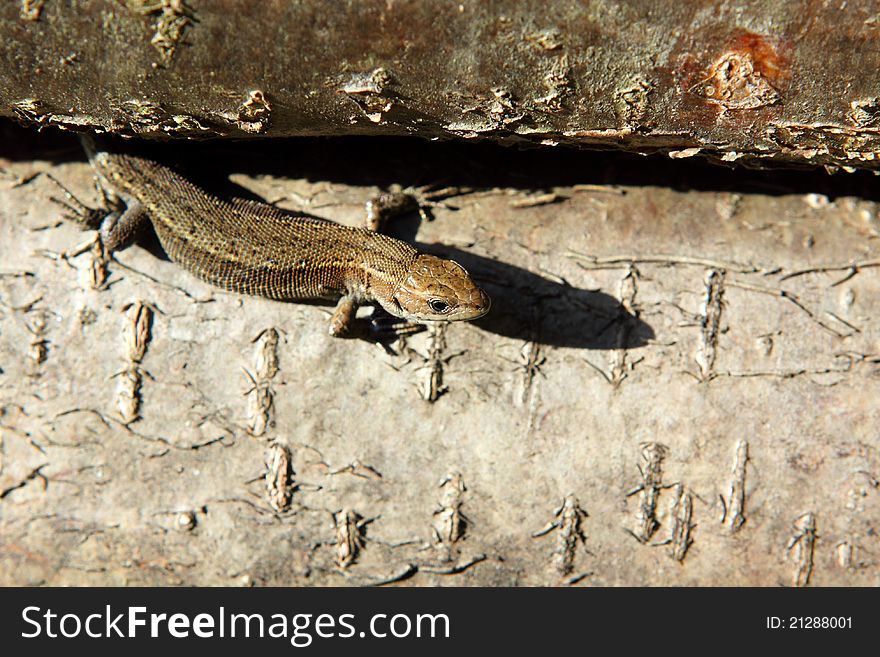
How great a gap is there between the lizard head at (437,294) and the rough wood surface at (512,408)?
0.15 metres

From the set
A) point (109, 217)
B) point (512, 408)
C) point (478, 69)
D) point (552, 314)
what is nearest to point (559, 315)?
point (552, 314)

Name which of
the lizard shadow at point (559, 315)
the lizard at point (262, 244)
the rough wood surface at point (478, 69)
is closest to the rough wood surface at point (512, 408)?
the lizard shadow at point (559, 315)

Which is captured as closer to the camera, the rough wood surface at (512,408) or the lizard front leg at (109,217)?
the rough wood surface at (512,408)

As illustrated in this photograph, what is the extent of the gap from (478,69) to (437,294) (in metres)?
1.22

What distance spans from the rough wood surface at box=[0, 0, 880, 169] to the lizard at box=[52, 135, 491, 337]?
2.22 ft

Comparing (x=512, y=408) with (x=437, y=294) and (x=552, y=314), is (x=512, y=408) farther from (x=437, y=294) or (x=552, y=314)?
Result: (x=437, y=294)

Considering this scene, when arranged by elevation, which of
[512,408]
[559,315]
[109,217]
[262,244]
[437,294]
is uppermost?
[109,217]

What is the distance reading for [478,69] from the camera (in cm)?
288

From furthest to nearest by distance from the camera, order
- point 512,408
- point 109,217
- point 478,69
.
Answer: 1. point 109,217
2. point 512,408
3. point 478,69

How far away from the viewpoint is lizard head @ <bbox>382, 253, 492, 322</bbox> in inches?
140

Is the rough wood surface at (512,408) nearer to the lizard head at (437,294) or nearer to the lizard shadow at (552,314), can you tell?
the lizard shadow at (552,314)

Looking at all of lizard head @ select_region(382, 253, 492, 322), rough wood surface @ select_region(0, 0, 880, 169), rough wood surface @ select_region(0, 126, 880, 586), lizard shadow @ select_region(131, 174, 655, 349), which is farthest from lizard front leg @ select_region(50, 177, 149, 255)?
lizard shadow @ select_region(131, 174, 655, 349)

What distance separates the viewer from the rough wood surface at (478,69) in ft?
8.86

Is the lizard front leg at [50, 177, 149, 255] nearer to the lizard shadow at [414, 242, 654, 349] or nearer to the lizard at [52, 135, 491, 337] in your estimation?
the lizard at [52, 135, 491, 337]
